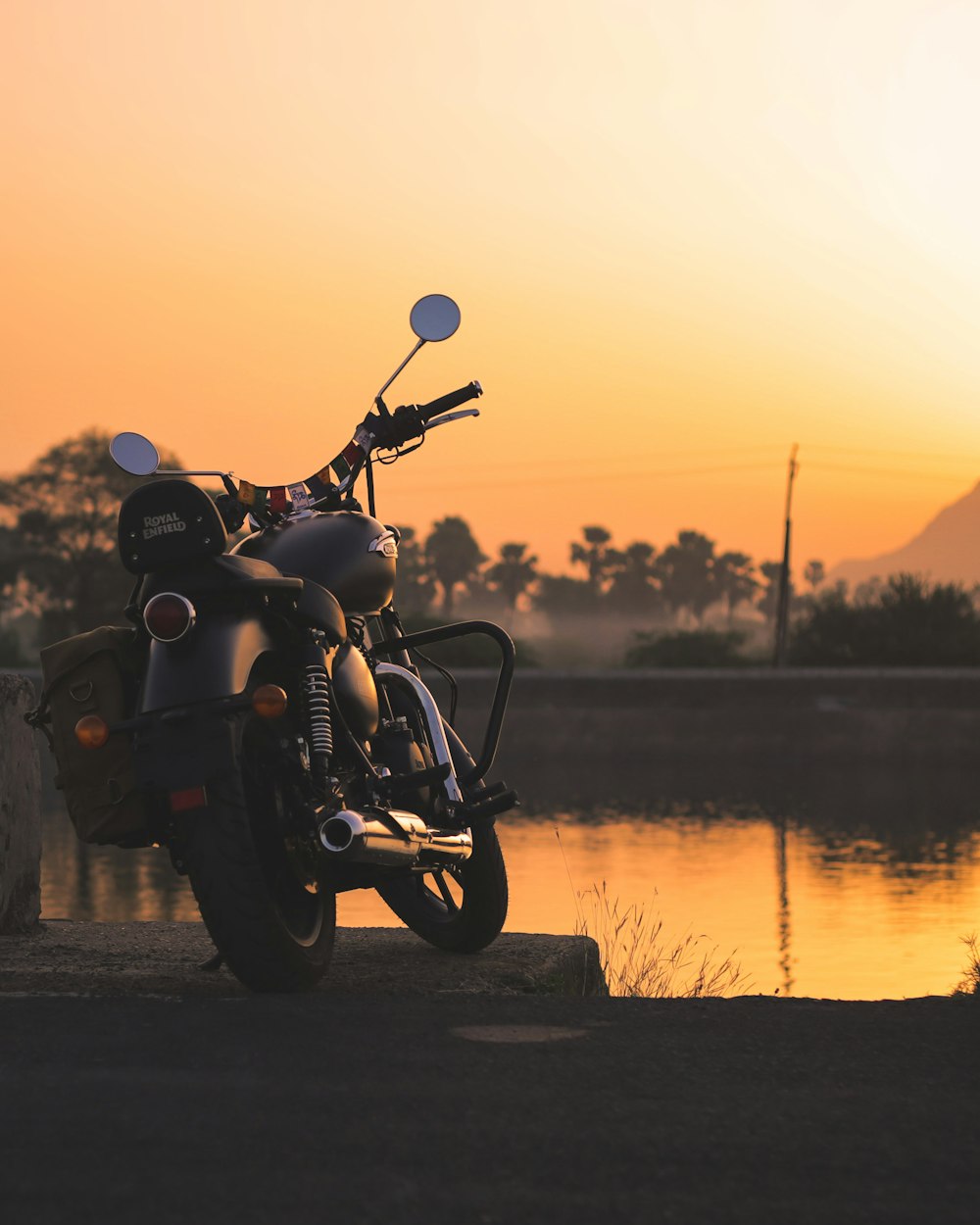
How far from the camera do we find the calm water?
15.0 meters

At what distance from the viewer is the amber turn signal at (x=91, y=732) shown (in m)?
5.20

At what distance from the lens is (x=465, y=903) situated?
6.65 metres

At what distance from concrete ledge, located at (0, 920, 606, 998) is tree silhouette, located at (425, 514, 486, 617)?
542ft

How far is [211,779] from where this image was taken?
16.5ft


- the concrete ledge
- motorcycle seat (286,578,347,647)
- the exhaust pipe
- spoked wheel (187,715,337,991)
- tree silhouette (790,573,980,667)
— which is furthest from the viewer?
tree silhouette (790,573,980,667)

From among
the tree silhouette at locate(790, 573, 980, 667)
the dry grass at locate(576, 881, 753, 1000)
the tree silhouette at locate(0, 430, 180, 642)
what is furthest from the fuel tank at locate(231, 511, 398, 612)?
the tree silhouette at locate(0, 430, 180, 642)

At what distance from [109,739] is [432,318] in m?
2.16

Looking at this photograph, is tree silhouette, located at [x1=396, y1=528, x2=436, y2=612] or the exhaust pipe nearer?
the exhaust pipe

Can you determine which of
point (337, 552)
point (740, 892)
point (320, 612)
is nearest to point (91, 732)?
point (320, 612)

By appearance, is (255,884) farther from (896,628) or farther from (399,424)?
(896,628)

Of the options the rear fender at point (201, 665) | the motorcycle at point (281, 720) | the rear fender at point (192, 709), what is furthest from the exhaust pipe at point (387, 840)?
the rear fender at point (201, 665)

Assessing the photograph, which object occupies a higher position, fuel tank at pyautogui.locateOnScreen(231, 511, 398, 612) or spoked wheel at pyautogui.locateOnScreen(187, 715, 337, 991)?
fuel tank at pyautogui.locateOnScreen(231, 511, 398, 612)

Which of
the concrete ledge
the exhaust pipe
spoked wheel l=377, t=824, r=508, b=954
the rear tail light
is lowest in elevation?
the concrete ledge

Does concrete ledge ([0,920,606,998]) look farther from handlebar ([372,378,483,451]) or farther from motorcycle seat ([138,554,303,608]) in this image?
handlebar ([372,378,483,451])
